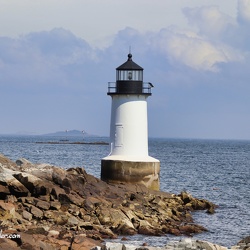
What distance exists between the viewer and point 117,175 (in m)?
25.7

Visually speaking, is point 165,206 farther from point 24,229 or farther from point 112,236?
point 24,229

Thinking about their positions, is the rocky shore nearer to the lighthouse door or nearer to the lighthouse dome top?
the lighthouse door

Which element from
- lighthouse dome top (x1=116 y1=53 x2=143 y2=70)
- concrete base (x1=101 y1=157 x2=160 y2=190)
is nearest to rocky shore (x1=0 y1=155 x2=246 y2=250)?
concrete base (x1=101 y1=157 x2=160 y2=190)

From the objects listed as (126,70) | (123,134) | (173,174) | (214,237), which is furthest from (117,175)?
(173,174)

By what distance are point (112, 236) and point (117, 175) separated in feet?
26.4

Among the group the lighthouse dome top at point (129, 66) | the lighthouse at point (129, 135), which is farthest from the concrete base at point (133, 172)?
the lighthouse dome top at point (129, 66)

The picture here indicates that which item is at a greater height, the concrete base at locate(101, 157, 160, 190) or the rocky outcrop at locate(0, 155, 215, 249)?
the concrete base at locate(101, 157, 160, 190)

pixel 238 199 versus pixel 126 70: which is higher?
pixel 126 70

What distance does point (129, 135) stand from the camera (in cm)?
2609

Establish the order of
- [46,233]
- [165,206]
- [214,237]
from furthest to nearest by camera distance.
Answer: [165,206] < [214,237] < [46,233]

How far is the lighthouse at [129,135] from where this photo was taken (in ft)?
84.1

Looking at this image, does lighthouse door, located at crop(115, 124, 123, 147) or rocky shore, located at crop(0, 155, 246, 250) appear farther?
lighthouse door, located at crop(115, 124, 123, 147)

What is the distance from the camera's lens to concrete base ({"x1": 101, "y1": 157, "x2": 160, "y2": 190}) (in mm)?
25547

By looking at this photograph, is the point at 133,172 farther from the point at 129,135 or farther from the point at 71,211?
the point at 71,211
